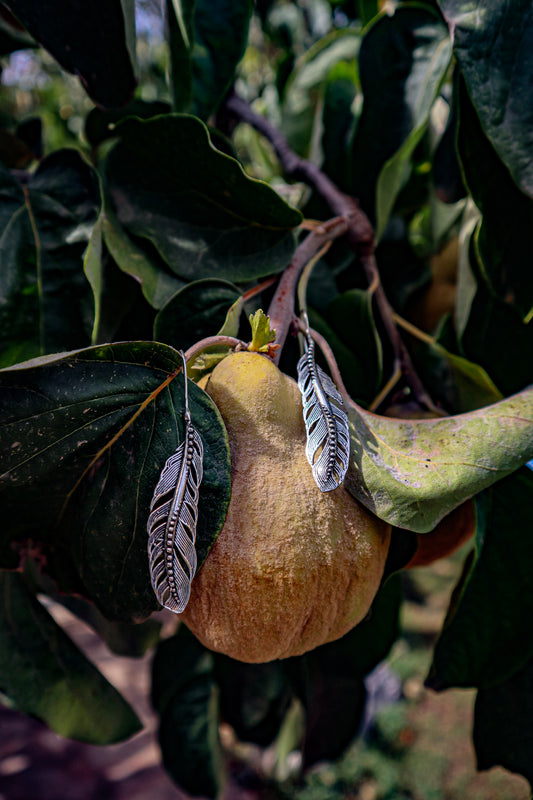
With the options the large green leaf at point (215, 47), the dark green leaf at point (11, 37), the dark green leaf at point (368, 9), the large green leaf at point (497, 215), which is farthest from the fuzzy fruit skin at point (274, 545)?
the dark green leaf at point (368, 9)

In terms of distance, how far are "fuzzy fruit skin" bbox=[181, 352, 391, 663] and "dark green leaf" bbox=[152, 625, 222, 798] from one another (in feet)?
1.79

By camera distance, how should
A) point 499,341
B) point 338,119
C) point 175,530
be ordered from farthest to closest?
1. point 338,119
2. point 499,341
3. point 175,530

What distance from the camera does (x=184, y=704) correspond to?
0.88 metres

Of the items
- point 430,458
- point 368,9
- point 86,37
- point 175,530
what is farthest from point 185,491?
point 368,9

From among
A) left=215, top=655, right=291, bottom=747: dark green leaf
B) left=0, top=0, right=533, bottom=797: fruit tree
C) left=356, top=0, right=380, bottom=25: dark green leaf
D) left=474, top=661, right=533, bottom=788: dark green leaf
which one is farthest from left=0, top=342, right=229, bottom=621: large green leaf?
left=356, top=0, right=380, bottom=25: dark green leaf

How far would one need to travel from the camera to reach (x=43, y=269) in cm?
48

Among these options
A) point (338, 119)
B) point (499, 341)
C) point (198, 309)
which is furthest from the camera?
point (338, 119)

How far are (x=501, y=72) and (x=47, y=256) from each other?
379 millimetres

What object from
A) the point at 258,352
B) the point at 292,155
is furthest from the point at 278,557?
the point at 292,155

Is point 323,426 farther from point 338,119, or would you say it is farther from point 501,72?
point 338,119

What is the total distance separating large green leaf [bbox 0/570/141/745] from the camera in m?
0.52

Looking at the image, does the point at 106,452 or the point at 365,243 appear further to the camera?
the point at 365,243

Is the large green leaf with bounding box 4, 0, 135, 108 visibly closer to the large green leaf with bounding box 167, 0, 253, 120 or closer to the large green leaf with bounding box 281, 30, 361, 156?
the large green leaf with bounding box 167, 0, 253, 120

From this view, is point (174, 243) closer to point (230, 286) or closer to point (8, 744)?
point (230, 286)
